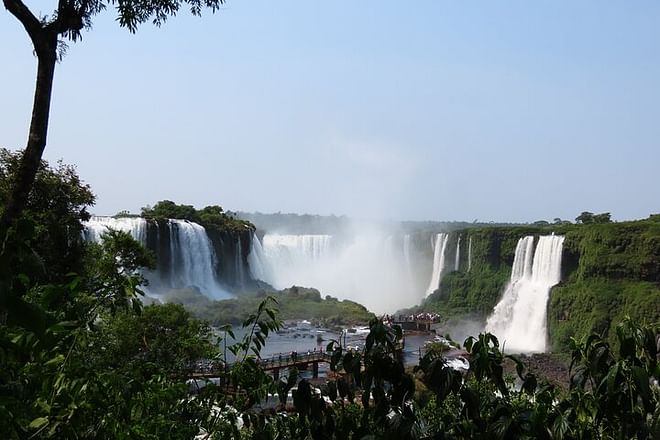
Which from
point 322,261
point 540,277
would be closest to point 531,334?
point 540,277

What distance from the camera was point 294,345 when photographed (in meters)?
30.8

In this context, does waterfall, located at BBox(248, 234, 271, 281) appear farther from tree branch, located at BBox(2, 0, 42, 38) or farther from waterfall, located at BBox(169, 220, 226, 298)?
tree branch, located at BBox(2, 0, 42, 38)

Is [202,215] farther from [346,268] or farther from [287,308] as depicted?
[346,268]

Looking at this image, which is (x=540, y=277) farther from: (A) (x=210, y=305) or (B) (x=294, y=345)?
(A) (x=210, y=305)

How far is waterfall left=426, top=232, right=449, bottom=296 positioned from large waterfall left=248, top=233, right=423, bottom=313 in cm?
305

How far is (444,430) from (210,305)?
3560 centimetres

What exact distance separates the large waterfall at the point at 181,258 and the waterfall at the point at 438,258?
19.6 metres

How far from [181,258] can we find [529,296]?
24.1 metres

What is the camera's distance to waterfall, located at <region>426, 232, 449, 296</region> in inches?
1925

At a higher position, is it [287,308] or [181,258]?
[181,258]

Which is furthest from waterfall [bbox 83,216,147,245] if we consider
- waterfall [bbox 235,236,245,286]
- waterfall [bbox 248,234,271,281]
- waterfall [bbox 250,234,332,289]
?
waterfall [bbox 250,234,332,289]

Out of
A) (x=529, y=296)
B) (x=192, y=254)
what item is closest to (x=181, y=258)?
(x=192, y=254)

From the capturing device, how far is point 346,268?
195 ft

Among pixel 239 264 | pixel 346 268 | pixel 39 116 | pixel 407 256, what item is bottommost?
pixel 346 268
